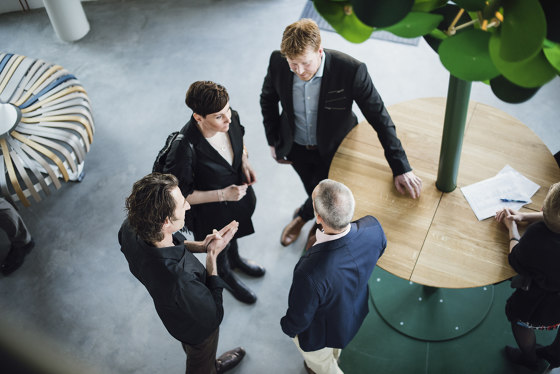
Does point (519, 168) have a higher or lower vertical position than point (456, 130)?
lower

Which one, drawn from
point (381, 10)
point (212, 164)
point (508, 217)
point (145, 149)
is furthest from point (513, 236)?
point (145, 149)

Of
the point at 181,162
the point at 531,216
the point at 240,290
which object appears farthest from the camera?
the point at 240,290

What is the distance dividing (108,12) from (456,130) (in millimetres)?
5101

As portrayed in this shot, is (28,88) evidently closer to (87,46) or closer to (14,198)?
(14,198)

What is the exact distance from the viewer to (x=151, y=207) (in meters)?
2.14

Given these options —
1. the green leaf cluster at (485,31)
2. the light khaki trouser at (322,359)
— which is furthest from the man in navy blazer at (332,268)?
the green leaf cluster at (485,31)

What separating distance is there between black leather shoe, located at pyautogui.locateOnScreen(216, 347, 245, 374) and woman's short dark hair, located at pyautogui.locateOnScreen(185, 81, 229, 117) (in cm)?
167

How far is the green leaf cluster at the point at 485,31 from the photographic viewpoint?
0.76 m

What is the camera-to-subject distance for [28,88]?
416cm

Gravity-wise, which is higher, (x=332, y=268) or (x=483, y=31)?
(x=483, y=31)

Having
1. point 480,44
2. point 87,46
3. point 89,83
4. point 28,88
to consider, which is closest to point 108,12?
point 87,46

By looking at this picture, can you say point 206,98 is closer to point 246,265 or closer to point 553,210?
point 246,265

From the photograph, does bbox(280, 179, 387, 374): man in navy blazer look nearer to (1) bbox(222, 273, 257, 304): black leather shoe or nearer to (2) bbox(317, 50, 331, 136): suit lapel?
(2) bbox(317, 50, 331, 136): suit lapel

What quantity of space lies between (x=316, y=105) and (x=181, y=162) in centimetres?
91
